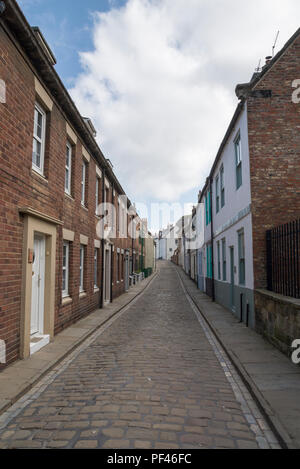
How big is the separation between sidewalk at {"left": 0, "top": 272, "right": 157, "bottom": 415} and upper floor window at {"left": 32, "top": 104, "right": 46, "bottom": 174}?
166 inches

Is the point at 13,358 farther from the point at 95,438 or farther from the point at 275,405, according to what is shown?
the point at 275,405

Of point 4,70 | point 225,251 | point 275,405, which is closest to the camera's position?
point 275,405

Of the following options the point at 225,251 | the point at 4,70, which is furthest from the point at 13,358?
the point at 225,251

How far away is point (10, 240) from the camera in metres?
6.24

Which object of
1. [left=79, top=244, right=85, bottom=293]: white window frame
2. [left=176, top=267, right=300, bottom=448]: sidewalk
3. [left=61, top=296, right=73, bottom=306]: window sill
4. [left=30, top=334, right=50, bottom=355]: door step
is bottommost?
[left=176, top=267, right=300, bottom=448]: sidewalk

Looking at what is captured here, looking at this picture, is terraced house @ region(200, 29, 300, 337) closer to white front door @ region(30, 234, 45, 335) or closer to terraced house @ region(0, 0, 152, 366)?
terraced house @ region(0, 0, 152, 366)

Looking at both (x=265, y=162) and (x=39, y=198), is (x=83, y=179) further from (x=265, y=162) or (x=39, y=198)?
(x=265, y=162)

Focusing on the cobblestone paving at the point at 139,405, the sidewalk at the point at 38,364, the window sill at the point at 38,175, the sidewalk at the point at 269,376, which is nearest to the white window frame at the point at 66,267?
the sidewalk at the point at 38,364

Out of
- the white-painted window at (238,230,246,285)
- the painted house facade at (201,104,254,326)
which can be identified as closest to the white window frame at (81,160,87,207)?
the painted house facade at (201,104,254,326)

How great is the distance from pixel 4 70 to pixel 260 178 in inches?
281

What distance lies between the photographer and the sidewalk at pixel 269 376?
407 cm

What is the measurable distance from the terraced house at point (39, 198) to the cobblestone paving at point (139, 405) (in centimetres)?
153

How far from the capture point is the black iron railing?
764 centimetres

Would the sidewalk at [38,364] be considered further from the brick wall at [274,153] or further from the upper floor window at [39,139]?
the brick wall at [274,153]
